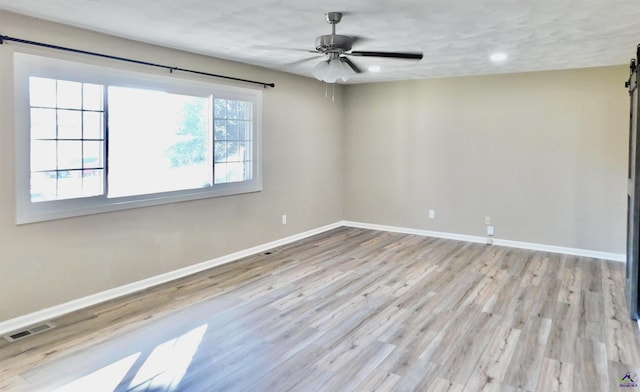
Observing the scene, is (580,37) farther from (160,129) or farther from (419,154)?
(160,129)

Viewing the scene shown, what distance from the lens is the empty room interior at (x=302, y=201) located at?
9.71 feet

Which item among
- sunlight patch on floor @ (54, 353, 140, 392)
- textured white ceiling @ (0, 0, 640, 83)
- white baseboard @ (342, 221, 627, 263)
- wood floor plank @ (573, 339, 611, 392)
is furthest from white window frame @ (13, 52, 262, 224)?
wood floor plank @ (573, 339, 611, 392)

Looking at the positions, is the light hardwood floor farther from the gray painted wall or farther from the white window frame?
the gray painted wall

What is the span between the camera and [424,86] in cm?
663

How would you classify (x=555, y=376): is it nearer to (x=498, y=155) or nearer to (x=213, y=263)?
(x=213, y=263)

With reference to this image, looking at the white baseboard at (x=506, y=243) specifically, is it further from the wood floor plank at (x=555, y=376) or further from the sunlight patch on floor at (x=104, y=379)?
the sunlight patch on floor at (x=104, y=379)

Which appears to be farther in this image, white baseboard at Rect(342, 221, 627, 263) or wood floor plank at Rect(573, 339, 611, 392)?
white baseboard at Rect(342, 221, 627, 263)

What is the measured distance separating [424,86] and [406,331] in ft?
14.4

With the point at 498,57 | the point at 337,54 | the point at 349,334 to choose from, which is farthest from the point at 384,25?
the point at 349,334

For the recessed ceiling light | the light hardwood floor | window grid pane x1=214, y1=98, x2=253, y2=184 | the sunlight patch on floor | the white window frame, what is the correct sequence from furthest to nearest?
window grid pane x1=214, y1=98, x2=253, y2=184 → the recessed ceiling light → the white window frame → the light hardwood floor → the sunlight patch on floor

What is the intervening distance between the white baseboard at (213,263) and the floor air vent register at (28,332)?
7 centimetres

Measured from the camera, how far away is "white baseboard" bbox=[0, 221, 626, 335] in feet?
11.4

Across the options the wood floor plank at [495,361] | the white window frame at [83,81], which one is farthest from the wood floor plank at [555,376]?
the white window frame at [83,81]

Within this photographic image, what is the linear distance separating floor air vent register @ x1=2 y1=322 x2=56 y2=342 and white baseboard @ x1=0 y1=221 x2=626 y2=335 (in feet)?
0.23
